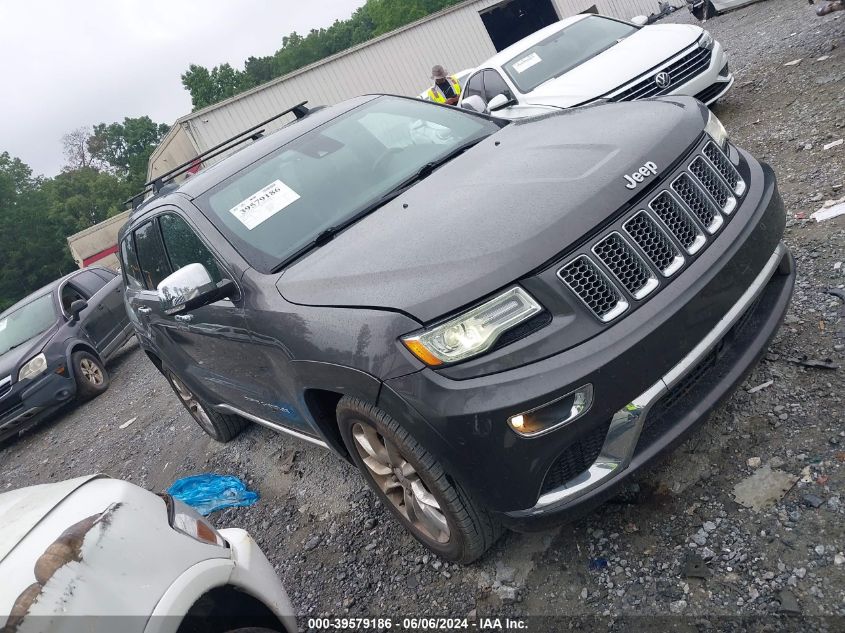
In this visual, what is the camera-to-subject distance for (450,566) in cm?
287

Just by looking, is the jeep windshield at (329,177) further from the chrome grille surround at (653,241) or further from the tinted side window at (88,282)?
the tinted side window at (88,282)

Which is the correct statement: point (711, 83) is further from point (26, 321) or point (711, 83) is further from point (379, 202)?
point (26, 321)

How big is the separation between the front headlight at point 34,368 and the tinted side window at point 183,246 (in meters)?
5.57

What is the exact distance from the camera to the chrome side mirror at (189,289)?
9.29 feet

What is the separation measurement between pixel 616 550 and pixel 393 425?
3.36 feet

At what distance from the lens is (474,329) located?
7.03ft

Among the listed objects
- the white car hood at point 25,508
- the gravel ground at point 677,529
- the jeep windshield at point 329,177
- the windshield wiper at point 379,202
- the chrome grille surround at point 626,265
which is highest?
the jeep windshield at point 329,177

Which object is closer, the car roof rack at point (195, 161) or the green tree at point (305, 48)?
the car roof rack at point (195, 161)

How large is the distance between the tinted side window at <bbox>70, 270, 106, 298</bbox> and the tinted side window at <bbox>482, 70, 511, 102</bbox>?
6.36m

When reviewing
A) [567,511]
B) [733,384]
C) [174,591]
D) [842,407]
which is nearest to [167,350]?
[174,591]

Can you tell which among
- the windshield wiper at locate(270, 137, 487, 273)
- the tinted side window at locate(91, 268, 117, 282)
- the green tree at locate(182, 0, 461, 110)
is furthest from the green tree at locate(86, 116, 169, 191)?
the windshield wiper at locate(270, 137, 487, 273)

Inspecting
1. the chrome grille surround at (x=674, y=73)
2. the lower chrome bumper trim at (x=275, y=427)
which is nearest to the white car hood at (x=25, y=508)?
the lower chrome bumper trim at (x=275, y=427)

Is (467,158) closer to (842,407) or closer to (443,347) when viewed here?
(443,347)

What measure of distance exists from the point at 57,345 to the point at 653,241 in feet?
27.0
